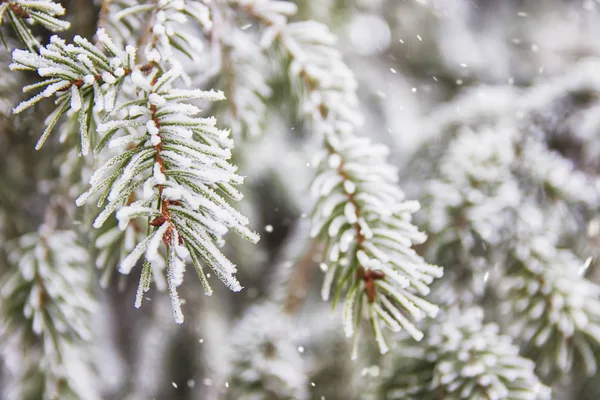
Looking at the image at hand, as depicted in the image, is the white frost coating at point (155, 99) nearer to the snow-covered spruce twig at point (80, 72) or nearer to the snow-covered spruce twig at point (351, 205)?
the snow-covered spruce twig at point (80, 72)

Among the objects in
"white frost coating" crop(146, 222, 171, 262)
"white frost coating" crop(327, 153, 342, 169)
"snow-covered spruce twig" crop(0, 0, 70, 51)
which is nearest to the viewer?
"white frost coating" crop(146, 222, 171, 262)

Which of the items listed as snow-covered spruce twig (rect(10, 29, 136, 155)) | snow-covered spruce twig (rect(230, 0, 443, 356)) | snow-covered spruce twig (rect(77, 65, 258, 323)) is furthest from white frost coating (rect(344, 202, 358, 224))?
snow-covered spruce twig (rect(10, 29, 136, 155))

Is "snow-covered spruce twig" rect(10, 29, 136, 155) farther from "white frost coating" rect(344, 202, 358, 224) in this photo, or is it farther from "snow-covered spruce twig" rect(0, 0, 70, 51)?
"white frost coating" rect(344, 202, 358, 224)

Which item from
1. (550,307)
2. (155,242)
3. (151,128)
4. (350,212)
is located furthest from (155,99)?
(550,307)

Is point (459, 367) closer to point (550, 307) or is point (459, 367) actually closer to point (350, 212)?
point (550, 307)

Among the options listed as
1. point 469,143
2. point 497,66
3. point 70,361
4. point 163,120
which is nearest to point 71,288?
point 70,361

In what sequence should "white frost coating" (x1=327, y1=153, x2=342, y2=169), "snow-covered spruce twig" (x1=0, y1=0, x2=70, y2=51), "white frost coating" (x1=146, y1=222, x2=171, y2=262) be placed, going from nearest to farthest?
"white frost coating" (x1=146, y1=222, x2=171, y2=262)
"snow-covered spruce twig" (x1=0, y1=0, x2=70, y2=51)
"white frost coating" (x1=327, y1=153, x2=342, y2=169)

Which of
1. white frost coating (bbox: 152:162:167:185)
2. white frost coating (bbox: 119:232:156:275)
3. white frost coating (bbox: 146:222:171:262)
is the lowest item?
white frost coating (bbox: 119:232:156:275)

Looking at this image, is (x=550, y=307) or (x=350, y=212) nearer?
(x=350, y=212)
